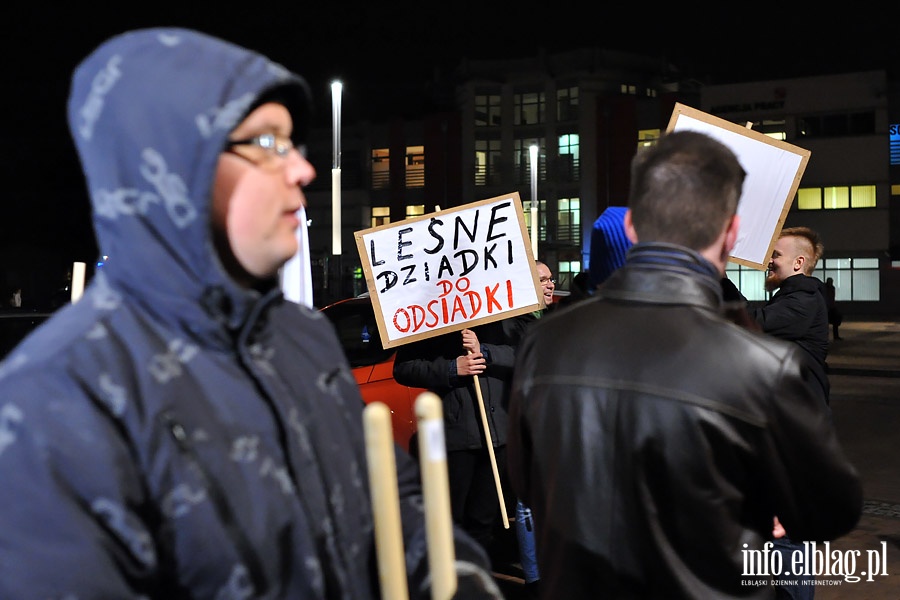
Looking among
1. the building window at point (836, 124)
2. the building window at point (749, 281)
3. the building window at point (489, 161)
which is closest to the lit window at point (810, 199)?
the building window at point (836, 124)

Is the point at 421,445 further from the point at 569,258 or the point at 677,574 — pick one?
the point at 569,258

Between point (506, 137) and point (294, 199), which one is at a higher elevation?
point (506, 137)

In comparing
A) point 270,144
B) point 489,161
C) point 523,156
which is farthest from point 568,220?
point 270,144

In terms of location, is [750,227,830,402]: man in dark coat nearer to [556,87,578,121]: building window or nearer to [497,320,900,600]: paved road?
[497,320,900,600]: paved road

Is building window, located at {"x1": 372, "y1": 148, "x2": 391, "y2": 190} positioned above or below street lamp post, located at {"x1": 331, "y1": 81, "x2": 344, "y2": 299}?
above

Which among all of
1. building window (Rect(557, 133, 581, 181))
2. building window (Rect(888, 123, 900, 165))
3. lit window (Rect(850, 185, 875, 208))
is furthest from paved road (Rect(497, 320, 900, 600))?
building window (Rect(557, 133, 581, 181))

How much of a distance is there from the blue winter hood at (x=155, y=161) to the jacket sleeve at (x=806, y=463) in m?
1.40

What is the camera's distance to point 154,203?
133 centimetres

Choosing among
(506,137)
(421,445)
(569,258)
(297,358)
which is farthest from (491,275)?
(506,137)

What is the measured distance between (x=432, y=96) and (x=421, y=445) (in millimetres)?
56392

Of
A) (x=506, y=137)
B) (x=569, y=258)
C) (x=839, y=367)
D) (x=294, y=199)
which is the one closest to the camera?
(x=294, y=199)

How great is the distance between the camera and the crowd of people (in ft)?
3.95

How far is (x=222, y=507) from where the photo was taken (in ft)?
4.24

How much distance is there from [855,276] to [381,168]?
94.2ft
